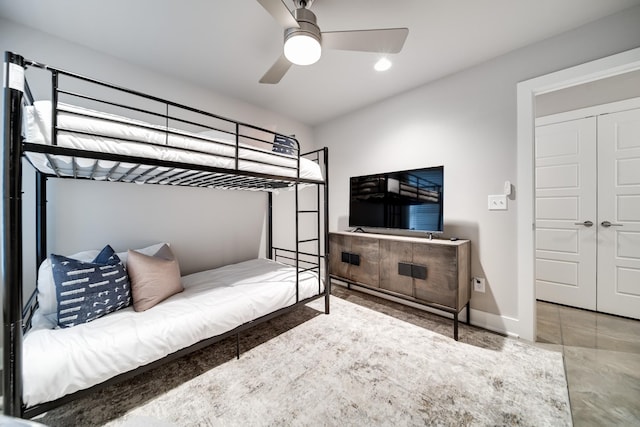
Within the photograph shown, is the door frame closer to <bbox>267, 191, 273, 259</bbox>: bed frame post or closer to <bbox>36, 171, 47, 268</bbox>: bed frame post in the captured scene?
<bbox>267, 191, 273, 259</bbox>: bed frame post

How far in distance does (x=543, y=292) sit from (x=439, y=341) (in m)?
1.92

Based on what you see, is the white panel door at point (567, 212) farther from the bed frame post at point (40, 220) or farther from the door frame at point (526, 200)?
the bed frame post at point (40, 220)

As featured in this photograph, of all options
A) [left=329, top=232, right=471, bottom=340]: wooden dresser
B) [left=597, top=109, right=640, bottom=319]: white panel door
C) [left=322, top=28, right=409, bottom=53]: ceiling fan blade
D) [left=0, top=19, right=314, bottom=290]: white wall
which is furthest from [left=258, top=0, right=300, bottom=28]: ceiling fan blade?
[left=597, top=109, right=640, bottom=319]: white panel door

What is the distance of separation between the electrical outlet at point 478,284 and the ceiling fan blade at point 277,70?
8.39ft

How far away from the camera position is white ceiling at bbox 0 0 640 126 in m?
1.57

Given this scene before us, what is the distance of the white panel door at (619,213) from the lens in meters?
2.37

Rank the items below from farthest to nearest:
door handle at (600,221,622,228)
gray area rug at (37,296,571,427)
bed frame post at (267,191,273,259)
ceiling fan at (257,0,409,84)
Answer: bed frame post at (267,191,273,259), door handle at (600,221,622,228), ceiling fan at (257,0,409,84), gray area rug at (37,296,571,427)

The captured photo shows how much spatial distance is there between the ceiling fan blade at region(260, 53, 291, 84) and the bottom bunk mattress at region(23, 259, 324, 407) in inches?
68.3

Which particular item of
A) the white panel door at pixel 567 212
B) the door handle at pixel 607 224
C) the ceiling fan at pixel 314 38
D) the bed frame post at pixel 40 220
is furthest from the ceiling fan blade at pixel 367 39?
the door handle at pixel 607 224

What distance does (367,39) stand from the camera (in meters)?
1.48

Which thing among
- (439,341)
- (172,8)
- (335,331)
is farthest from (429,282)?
(172,8)

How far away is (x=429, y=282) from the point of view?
7.13ft

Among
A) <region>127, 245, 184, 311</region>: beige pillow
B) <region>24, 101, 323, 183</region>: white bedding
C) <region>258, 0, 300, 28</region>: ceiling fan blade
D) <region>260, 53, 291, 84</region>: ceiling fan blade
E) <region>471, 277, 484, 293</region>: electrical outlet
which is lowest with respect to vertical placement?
<region>471, 277, 484, 293</region>: electrical outlet

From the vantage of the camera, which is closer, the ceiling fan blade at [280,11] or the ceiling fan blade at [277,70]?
the ceiling fan blade at [280,11]
